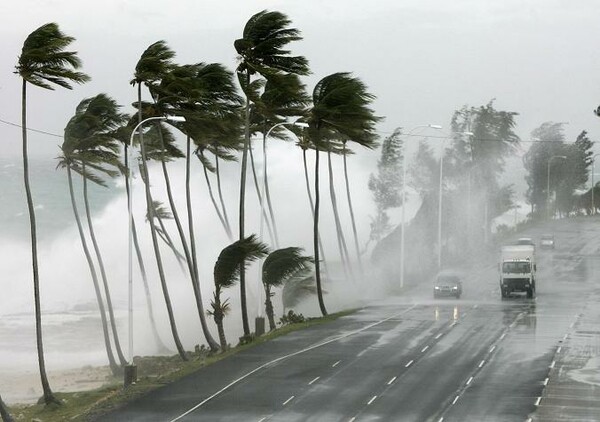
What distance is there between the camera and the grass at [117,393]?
136 feet

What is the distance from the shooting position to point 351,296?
8606 cm

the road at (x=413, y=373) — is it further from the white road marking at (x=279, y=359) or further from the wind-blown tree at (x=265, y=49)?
the wind-blown tree at (x=265, y=49)

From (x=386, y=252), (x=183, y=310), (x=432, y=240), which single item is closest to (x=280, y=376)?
(x=183, y=310)

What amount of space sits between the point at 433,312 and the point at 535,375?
74.4 ft

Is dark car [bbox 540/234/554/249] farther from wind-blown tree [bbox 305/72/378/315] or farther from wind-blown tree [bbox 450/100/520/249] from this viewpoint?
wind-blown tree [bbox 305/72/378/315]

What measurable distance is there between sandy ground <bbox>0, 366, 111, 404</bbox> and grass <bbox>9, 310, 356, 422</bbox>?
1.73 metres

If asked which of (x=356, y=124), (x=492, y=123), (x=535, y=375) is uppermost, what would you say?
(x=492, y=123)

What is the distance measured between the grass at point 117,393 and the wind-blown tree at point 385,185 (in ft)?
247

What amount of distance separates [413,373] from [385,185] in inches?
3750

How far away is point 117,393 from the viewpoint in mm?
43969

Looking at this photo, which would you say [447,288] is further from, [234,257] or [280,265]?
[234,257]

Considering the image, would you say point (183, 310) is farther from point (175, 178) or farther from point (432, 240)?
point (175, 178)

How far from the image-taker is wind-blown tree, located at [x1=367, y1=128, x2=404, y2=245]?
132125 millimetres

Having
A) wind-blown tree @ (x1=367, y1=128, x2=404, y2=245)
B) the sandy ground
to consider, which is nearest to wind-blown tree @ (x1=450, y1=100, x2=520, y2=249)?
wind-blown tree @ (x1=367, y1=128, x2=404, y2=245)
